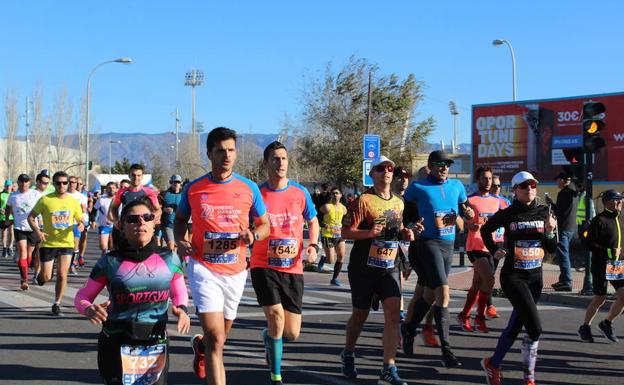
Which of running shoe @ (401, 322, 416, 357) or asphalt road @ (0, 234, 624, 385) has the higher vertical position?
running shoe @ (401, 322, 416, 357)

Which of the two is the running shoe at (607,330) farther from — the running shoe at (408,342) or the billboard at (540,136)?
the billboard at (540,136)

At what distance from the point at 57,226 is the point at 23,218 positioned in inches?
187

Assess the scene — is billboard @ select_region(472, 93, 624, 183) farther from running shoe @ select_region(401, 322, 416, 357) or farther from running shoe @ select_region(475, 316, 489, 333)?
running shoe @ select_region(401, 322, 416, 357)

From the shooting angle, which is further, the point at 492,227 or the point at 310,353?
the point at 310,353

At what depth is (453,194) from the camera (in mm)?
8805

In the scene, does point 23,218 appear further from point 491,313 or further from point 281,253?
point 281,253

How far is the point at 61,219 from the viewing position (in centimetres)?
1215

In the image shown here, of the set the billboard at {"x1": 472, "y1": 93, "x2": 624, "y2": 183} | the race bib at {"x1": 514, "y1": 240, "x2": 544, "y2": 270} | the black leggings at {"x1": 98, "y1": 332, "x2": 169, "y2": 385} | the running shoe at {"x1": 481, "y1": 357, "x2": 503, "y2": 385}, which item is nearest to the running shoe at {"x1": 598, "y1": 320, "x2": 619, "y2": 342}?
the race bib at {"x1": 514, "y1": 240, "x2": 544, "y2": 270}

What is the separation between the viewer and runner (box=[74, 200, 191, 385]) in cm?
500

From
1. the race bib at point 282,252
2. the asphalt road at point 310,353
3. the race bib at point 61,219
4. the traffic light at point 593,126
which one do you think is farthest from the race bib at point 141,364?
the traffic light at point 593,126

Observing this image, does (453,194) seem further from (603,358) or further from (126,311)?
(126,311)

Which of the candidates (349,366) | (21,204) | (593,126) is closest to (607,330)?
(349,366)

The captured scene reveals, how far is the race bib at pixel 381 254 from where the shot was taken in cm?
755

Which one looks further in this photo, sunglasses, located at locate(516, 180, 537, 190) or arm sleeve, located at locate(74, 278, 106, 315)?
sunglasses, located at locate(516, 180, 537, 190)
